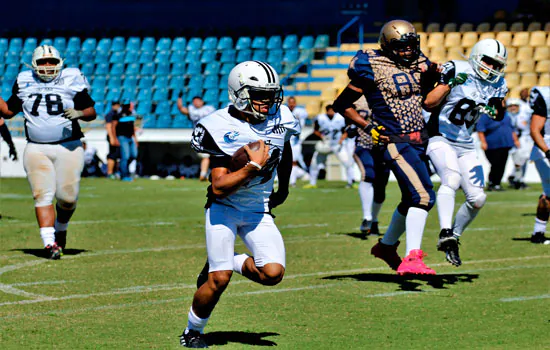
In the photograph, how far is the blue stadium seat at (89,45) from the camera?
29828 mm

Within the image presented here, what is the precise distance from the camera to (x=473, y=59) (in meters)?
8.38

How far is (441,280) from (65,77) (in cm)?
378

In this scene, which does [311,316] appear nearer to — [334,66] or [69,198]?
[69,198]

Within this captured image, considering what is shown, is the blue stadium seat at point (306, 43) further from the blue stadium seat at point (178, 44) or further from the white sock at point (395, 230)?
the white sock at point (395, 230)

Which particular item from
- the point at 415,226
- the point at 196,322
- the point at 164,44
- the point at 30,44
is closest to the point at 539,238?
the point at 415,226

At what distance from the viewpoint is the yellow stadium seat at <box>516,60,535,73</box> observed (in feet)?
82.8

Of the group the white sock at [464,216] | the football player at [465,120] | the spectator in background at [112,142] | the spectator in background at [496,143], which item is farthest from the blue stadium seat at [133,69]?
the football player at [465,120]

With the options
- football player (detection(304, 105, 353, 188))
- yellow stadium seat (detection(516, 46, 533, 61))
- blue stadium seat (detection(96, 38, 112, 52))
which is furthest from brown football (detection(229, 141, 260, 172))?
blue stadium seat (detection(96, 38, 112, 52))

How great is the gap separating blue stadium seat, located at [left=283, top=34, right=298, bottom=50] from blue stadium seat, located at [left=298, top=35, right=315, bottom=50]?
0.44ft

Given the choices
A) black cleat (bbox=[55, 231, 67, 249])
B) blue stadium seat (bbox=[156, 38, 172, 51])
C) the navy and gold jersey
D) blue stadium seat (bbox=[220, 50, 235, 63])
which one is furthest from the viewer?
blue stadium seat (bbox=[156, 38, 172, 51])

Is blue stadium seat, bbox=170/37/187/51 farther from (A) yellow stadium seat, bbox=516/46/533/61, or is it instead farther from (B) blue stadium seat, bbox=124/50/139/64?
(A) yellow stadium seat, bbox=516/46/533/61

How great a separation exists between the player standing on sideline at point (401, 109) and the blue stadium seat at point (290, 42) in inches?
774

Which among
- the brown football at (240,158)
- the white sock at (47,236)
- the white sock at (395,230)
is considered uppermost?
the brown football at (240,158)

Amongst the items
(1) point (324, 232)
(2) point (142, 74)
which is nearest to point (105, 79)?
(2) point (142, 74)
